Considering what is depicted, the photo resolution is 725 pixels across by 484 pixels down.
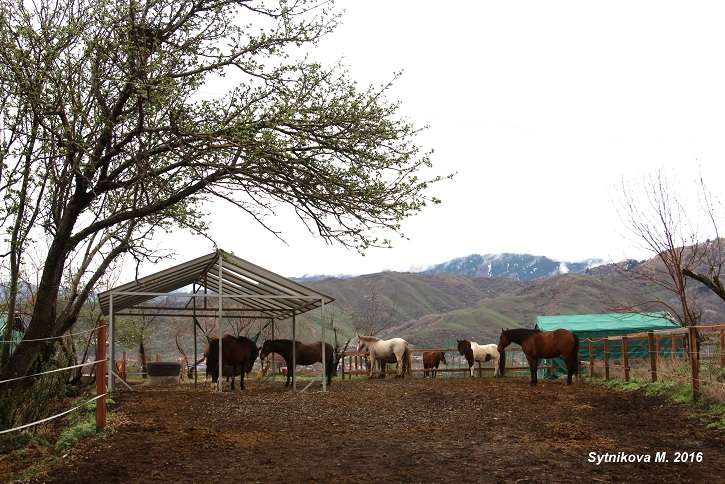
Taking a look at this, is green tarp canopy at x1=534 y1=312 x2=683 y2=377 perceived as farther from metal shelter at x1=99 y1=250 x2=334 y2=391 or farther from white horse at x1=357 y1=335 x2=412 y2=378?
metal shelter at x1=99 y1=250 x2=334 y2=391

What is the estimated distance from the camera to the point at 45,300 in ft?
28.4

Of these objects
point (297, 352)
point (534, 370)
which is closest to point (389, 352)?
point (297, 352)

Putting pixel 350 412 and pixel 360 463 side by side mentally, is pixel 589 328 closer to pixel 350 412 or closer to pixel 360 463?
pixel 350 412

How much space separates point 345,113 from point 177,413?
19.2 ft

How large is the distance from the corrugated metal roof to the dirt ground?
10.3ft

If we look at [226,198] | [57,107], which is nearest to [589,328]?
[226,198]

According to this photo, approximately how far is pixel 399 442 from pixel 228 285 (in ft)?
35.3

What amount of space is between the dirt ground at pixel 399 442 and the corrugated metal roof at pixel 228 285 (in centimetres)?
314

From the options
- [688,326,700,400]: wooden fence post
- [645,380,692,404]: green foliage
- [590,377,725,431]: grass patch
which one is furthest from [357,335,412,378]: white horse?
[688,326,700,400]: wooden fence post

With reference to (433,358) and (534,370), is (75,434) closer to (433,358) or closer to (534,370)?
(534,370)

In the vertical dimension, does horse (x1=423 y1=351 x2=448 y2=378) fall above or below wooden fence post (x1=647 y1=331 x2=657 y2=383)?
below

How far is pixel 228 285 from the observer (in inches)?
691

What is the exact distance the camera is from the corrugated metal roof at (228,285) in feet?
47.1

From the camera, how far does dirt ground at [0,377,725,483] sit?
588 cm
